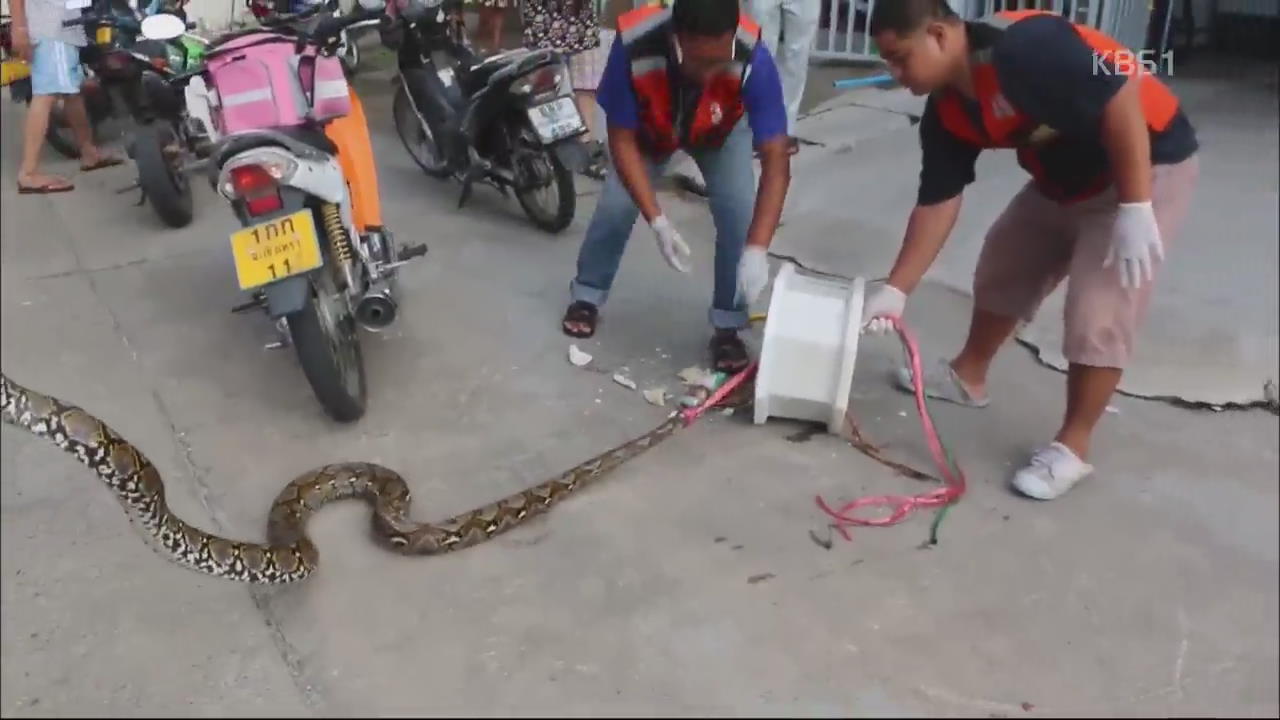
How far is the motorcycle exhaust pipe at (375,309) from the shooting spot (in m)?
3.12

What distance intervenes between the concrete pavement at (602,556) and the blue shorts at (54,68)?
1.66 m

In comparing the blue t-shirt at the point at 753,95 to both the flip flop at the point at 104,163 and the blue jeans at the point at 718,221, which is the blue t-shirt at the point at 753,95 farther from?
the flip flop at the point at 104,163

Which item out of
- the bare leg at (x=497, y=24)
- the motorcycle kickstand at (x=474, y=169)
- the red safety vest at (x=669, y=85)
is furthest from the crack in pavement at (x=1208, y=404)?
the bare leg at (x=497, y=24)

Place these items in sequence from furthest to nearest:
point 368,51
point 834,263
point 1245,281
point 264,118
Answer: point 368,51, point 834,263, point 1245,281, point 264,118

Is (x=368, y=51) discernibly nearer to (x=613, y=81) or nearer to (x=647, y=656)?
(x=613, y=81)

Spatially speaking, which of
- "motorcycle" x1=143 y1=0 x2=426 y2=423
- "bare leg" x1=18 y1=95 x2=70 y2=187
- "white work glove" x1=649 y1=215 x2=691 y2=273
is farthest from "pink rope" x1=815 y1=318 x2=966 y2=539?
"bare leg" x1=18 y1=95 x2=70 y2=187

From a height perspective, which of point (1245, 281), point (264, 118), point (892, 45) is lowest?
point (1245, 281)

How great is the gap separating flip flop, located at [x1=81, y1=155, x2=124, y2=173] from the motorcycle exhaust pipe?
334cm

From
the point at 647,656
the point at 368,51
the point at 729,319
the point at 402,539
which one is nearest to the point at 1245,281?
the point at 729,319

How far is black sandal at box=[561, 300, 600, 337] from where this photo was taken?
3775 millimetres

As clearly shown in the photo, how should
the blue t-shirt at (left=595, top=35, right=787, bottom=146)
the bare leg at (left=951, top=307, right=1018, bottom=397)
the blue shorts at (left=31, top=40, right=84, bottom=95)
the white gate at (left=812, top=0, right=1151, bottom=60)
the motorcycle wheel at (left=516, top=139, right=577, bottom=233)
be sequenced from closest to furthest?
the blue t-shirt at (left=595, top=35, right=787, bottom=146) → the bare leg at (left=951, top=307, right=1018, bottom=397) → the motorcycle wheel at (left=516, top=139, right=577, bottom=233) → the blue shorts at (left=31, top=40, right=84, bottom=95) → the white gate at (left=812, top=0, right=1151, bottom=60)

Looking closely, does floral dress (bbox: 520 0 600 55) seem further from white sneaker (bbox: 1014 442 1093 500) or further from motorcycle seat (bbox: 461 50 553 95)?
white sneaker (bbox: 1014 442 1093 500)

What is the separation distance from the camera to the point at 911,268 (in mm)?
2895

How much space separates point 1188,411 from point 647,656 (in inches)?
79.1
